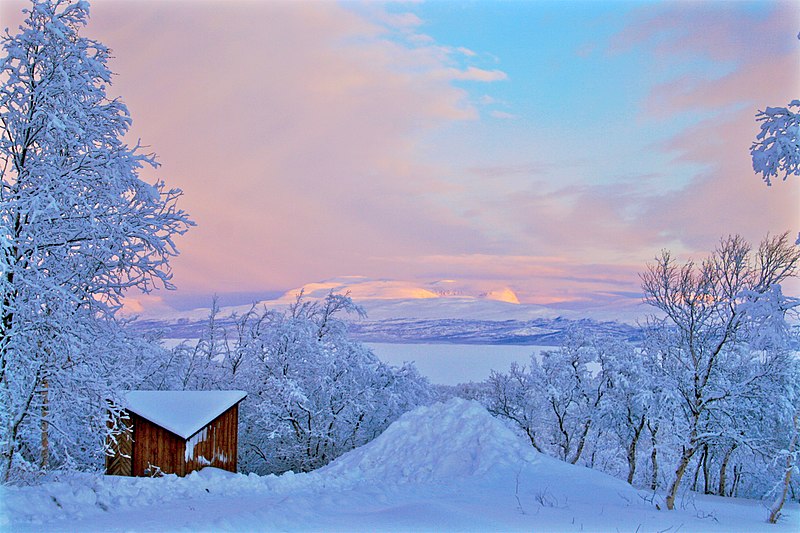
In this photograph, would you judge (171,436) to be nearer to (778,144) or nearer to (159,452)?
(159,452)

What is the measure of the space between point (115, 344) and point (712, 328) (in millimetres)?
A: 14179

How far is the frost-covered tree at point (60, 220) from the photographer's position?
955cm

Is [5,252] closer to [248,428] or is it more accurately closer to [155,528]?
[155,528]

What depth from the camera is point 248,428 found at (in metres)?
34.3

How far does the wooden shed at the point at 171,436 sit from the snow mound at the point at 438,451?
5.74m

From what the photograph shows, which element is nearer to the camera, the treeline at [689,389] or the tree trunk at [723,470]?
the treeline at [689,389]

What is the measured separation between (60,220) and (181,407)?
570 inches

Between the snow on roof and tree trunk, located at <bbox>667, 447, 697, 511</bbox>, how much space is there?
54.7 feet

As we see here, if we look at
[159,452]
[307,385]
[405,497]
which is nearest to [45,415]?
[405,497]

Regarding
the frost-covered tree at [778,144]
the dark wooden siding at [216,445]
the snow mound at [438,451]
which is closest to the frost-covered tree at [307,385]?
the dark wooden siding at [216,445]

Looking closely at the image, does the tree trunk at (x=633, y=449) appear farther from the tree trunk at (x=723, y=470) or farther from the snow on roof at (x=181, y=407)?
the snow on roof at (x=181, y=407)

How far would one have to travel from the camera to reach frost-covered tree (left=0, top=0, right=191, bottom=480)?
376 inches

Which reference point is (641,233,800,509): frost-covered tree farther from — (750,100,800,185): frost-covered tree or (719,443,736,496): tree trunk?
(719,443,736,496): tree trunk

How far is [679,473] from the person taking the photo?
43.9 feet
